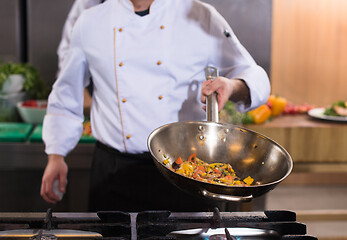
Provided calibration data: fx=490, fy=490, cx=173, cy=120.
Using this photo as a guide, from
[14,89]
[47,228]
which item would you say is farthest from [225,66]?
[14,89]

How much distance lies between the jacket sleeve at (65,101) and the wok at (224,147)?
16.9 inches

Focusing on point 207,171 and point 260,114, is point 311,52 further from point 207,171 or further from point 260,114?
point 207,171

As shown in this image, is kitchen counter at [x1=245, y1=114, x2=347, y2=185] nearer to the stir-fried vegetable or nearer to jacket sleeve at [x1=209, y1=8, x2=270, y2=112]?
jacket sleeve at [x1=209, y1=8, x2=270, y2=112]

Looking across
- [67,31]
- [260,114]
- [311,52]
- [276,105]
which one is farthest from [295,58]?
[67,31]

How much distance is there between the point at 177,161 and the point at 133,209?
0.38 m

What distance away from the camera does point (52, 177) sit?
1441 millimetres

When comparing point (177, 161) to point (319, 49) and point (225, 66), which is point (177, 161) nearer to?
point (225, 66)

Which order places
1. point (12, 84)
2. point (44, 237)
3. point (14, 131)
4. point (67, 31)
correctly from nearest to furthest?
point (44, 237)
point (14, 131)
point (12, 84)
point (67, 31)

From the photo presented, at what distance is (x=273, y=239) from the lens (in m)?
0.98

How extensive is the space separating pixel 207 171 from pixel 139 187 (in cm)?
40

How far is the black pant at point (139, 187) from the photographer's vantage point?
4.75 feet

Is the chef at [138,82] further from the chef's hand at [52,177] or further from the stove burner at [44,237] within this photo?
the stove burner at [44,237]

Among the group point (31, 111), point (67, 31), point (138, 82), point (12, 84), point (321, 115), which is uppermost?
point (67, 31)

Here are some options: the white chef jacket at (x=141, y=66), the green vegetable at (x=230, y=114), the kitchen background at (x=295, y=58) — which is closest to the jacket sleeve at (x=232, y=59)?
the white chef jacket at (x=141, y=66)
